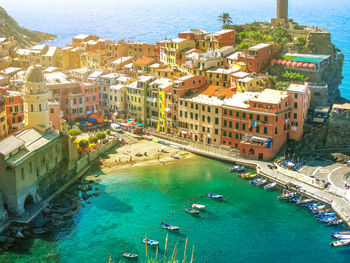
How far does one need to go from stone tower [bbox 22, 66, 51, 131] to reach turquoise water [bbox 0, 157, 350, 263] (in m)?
13.4

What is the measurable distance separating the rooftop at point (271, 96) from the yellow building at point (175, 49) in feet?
101

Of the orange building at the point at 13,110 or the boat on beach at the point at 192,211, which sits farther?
the orange building at the point at 13,110

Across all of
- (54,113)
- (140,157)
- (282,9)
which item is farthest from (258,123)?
(282,9)

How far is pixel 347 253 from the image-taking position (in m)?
56.8

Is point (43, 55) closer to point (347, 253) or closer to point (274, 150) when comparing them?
point (274, 150)

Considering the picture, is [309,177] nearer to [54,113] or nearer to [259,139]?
[259,139]

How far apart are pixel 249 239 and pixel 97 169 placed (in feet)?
102

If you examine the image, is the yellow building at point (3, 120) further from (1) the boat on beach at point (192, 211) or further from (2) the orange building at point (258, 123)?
(2) the orange building at point (258, 123)

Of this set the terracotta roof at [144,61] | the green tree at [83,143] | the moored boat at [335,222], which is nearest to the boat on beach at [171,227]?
the moored boat at [335,222]

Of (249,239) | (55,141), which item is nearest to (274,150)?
(249,239)

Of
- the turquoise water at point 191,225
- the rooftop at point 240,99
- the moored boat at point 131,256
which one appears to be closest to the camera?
the moored boat at point 131,256

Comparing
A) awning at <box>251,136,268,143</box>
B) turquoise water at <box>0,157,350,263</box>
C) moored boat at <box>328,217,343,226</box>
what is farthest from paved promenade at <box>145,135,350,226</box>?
turquoise water at <box>0,157,350,263</box>

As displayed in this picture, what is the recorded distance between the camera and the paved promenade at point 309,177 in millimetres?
66581

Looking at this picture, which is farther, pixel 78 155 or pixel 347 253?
pixel 78 155
